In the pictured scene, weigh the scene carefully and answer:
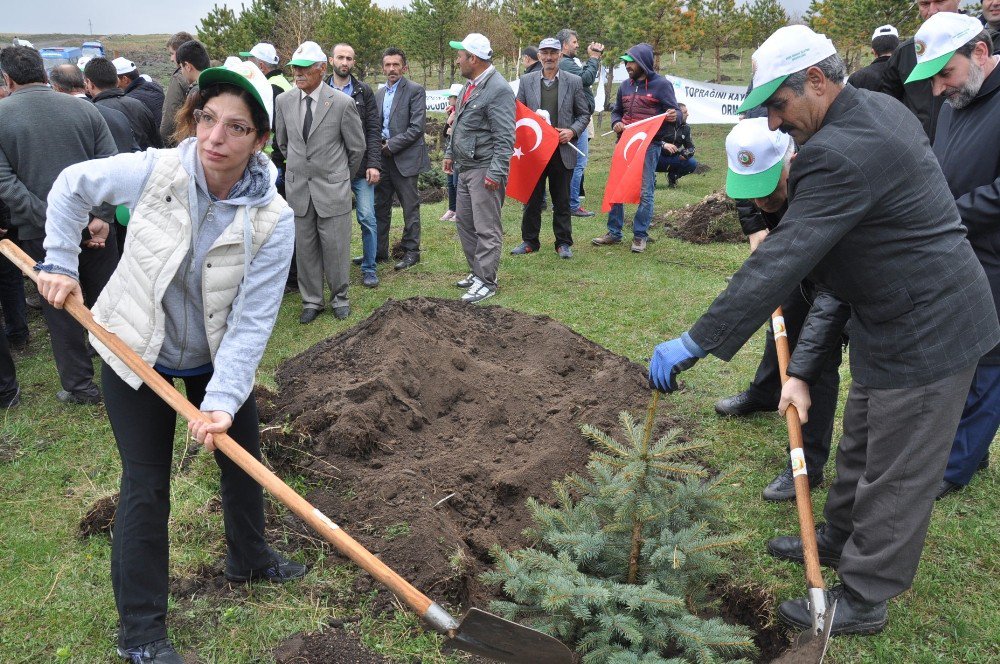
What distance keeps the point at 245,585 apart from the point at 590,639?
1658 mm

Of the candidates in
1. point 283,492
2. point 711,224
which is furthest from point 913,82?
point 283,492

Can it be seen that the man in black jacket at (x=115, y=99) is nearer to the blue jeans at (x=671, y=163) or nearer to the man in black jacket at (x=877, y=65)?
the blue jeans at (x=671, y=163)

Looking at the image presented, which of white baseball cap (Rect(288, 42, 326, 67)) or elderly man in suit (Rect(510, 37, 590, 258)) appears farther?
elderly man in suit (Rect(510, 37, 590, 258))

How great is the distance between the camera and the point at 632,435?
296 cm

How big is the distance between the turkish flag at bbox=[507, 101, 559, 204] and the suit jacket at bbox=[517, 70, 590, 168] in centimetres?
31

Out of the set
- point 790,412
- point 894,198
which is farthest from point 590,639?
point 894,198

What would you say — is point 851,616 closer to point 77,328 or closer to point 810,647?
point 810,647

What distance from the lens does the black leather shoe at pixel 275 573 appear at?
10.9ft

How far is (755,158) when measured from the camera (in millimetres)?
3197

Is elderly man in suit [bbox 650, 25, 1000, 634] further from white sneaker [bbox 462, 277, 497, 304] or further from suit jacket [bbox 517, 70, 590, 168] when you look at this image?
suit jacket [bbox 517, 70, 590, 168]

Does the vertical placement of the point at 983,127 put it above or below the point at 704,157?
above

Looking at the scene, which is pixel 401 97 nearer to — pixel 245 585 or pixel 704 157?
pixel 245 585

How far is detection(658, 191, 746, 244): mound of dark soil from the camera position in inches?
380

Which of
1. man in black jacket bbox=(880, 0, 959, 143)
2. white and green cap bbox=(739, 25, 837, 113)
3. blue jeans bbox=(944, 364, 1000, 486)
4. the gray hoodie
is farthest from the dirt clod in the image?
man in black jacket bbox=(880, 0, 959, 143)
